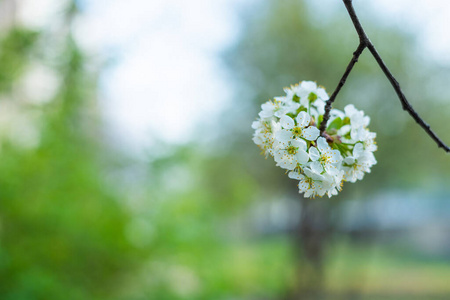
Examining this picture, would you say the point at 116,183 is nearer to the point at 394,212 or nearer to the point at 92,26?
the point at 92,26

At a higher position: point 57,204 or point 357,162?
point 57,204

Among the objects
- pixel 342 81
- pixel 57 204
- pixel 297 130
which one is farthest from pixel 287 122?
pixel 57 204

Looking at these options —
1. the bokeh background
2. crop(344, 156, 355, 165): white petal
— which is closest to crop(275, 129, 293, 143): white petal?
crop(344, 156, 355, 165): white petal

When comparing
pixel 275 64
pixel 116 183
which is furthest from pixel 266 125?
pixel 275 64

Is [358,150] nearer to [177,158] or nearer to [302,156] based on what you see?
[302,156]

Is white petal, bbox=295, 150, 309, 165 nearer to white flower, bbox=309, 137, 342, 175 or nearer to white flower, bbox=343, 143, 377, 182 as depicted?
white flower, bbox=309, 137, 342, 175

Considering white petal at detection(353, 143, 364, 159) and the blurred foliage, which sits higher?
the blurred foliage
